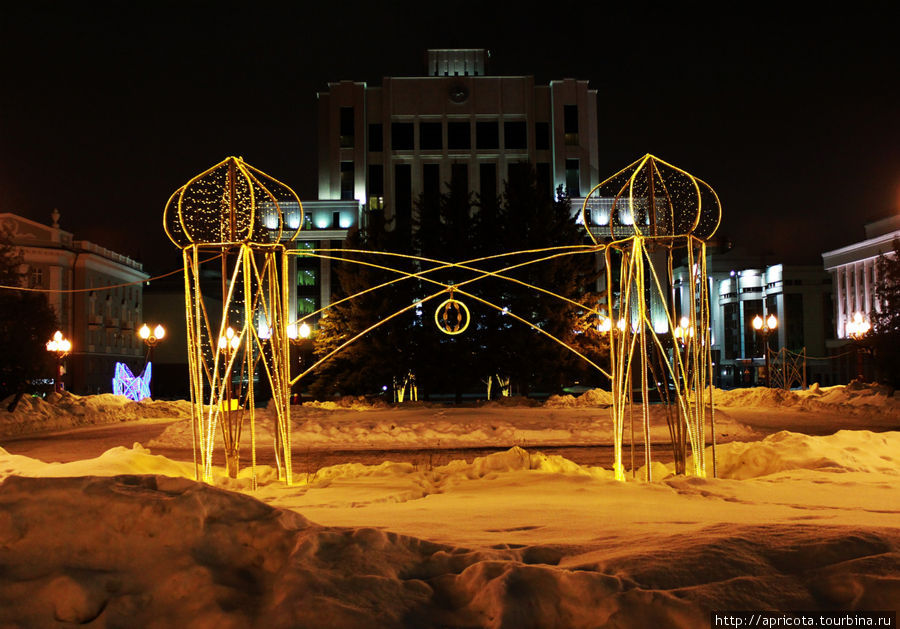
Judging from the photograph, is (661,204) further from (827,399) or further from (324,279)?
(324,279)

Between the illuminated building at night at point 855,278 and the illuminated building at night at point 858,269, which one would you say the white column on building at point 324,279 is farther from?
the illuminated building at night at point 858,269

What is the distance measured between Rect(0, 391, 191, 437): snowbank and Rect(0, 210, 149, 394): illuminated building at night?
16.9 metres

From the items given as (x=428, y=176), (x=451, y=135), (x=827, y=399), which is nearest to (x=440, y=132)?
(x=451, y=135)

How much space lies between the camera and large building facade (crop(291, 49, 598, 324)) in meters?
57.2

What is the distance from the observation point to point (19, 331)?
25500mm

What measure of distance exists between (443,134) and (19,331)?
37.8m

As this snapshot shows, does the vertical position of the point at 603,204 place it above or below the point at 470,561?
above


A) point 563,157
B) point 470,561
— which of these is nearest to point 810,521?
point 470,561

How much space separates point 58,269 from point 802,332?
62.3 meters

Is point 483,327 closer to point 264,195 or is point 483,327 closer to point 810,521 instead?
point 264,195

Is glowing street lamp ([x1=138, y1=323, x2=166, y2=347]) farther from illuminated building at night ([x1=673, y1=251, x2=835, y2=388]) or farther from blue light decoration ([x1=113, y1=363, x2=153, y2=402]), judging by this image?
illuminated building at night ([x1=673, y1=251, x2=835, y2=388])

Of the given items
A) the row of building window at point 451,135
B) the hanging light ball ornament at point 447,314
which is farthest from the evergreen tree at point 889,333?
the row of building window at point 451,135

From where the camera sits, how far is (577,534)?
5.01 metres

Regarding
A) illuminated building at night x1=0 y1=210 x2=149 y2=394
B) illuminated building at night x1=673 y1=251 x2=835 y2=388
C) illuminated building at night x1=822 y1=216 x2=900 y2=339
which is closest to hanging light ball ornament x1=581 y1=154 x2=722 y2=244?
illuminated building at night x1=0 y1=210 x2=149 y2=394
